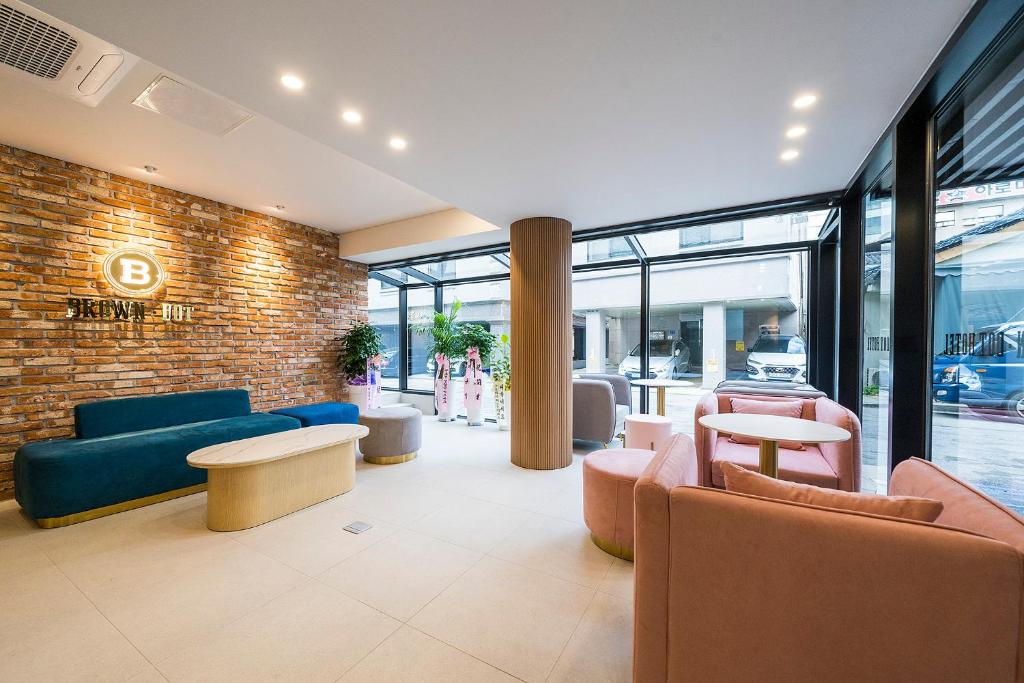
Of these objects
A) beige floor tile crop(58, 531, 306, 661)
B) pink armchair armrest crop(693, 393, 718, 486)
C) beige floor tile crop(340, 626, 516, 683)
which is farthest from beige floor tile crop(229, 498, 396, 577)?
pink armchair armrest crop(693, 393, 718, 486)

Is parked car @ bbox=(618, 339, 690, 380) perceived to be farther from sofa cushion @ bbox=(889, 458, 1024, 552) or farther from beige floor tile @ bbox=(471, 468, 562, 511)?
sofa cushion @ bbox=(889, 458, 1024, 552)

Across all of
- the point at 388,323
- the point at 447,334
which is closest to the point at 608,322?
the point at 447,334

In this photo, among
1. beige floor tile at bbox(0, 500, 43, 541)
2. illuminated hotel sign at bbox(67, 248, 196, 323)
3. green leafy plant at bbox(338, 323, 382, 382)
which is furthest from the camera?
green leafy plant at bbox(338, 323, 382, 382)

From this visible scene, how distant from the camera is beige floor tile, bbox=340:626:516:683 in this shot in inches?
65.4

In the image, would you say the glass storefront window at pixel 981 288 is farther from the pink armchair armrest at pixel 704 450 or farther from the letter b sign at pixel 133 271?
the letter b sign at pixel 133 271

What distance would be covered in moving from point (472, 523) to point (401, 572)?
0.75m

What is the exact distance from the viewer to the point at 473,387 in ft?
21.4

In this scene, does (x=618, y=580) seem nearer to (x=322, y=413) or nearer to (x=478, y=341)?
(x=322, y=413)

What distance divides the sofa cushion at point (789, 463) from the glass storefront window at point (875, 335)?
503 millimetres

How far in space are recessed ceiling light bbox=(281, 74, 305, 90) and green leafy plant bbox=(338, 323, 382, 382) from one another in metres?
4.60

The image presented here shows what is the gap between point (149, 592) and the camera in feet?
7.39

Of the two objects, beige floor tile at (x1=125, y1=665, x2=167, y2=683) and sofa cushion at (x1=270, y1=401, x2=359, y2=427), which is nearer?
beige floor tile at (x1=125, y1=665, x2=167, y2=683)

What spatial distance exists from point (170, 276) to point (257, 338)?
1197mm

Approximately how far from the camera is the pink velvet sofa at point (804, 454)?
2.79 meters
